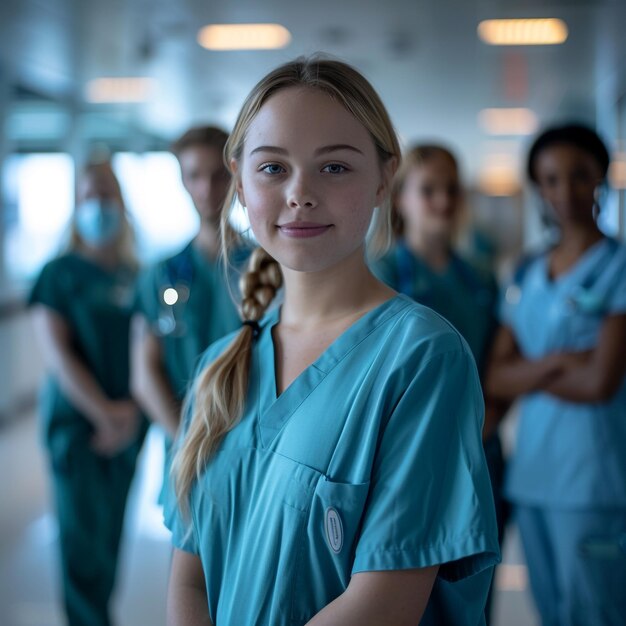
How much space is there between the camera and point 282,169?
957mm

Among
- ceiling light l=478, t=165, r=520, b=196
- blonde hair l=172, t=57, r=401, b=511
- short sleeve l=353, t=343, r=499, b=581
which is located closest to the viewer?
short sleeve l=353, t=343, r=499, b=581

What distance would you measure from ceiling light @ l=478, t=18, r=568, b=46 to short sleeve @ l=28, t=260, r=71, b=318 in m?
3.36

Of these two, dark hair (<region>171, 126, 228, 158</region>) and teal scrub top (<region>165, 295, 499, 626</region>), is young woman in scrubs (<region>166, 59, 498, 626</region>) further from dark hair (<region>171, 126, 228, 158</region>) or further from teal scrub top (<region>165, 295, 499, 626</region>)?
dark hair (<region>171, 126, 228, 158</region>)

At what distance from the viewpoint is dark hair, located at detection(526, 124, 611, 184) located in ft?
6.09

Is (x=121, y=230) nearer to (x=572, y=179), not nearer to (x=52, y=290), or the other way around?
(x=52, y=290)

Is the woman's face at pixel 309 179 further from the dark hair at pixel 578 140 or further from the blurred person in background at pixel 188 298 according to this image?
the dark hair at pixel 578 140

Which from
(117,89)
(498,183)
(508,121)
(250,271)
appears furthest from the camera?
(498,183)

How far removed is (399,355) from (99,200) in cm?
200

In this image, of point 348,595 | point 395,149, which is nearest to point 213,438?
point 348,595

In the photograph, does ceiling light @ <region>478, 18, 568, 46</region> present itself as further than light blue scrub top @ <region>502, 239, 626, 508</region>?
Yes

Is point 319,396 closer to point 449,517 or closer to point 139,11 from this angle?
point 449,517

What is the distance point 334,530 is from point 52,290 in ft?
6.12

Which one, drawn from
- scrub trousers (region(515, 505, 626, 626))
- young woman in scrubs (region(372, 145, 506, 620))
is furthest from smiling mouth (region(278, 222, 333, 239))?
scrub trousers (region(515, 505, 626, 626))

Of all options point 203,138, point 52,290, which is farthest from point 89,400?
point 203,138
